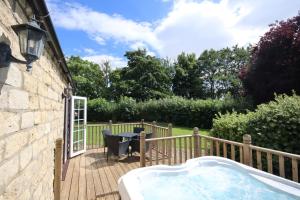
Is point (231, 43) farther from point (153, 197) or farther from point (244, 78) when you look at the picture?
point (153, 197)

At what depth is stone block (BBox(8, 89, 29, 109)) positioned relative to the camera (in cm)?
141

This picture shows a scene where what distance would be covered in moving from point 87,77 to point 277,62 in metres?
21.8

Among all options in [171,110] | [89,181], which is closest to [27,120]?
[89,181]

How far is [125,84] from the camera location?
80.3ft

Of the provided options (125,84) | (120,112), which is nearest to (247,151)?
(120,112)

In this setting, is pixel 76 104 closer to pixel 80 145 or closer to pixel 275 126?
pixel 80 145

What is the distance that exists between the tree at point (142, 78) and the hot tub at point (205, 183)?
20197 millimetres

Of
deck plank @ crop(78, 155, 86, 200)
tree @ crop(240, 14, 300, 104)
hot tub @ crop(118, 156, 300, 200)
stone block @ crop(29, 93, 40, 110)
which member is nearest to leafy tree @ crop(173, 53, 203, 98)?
tree @ crop(240, 14, 300, 104)

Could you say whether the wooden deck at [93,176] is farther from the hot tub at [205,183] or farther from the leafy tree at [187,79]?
the leafy tree at [187,79]

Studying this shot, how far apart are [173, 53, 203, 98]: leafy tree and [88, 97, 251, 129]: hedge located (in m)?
12.1

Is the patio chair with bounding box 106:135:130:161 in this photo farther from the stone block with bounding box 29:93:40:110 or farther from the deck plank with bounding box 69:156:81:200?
the stone block with bounding box 29:93:40:110

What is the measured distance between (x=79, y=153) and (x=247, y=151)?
5.45 meters

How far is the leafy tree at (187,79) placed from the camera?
27297 mm

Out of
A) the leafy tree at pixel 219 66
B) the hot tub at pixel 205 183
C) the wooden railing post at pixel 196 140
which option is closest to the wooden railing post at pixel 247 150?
the hot tub at pixel 205 183
